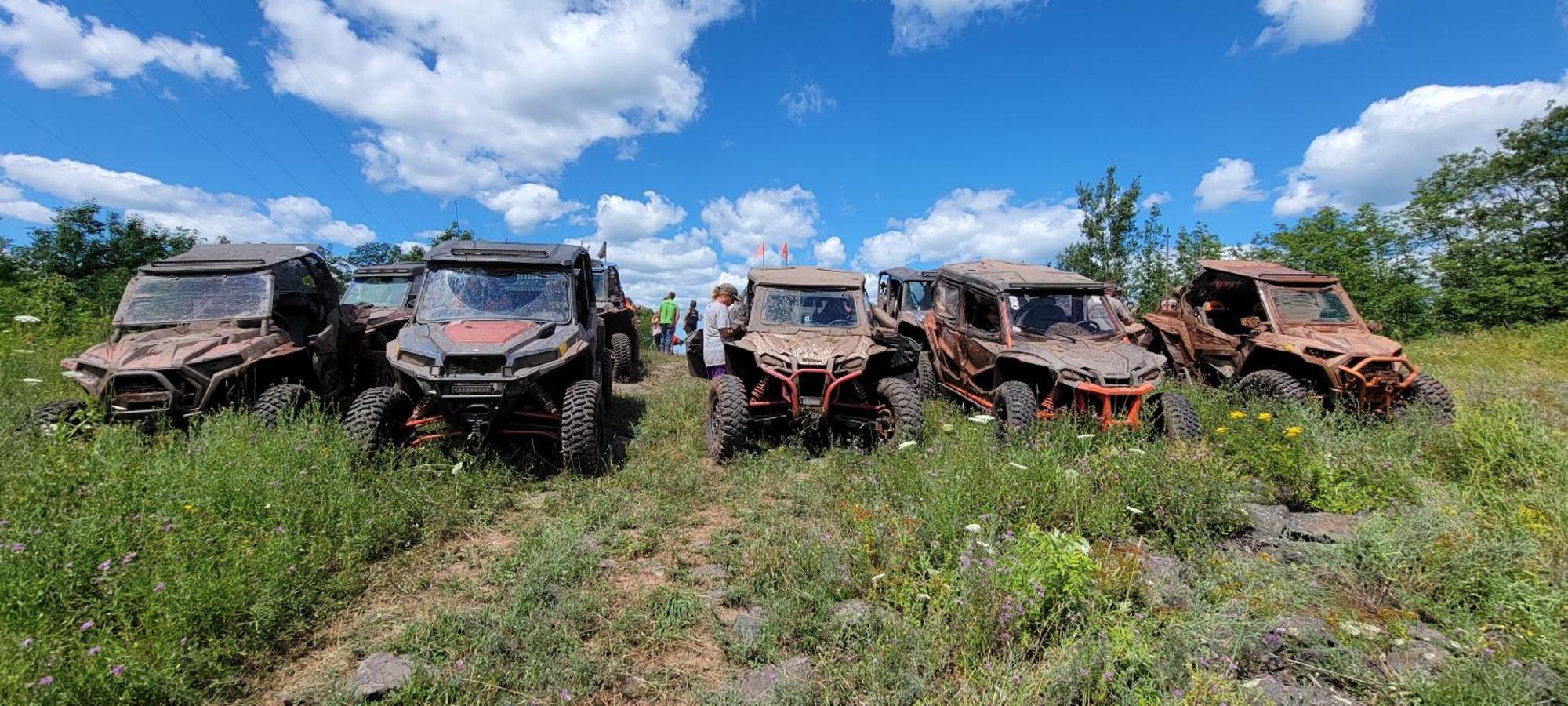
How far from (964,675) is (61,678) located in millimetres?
3325

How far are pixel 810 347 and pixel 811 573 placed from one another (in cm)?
303

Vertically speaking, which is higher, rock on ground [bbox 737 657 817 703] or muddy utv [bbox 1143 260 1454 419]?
muddy utv [bbox 1143 260 1454 419]

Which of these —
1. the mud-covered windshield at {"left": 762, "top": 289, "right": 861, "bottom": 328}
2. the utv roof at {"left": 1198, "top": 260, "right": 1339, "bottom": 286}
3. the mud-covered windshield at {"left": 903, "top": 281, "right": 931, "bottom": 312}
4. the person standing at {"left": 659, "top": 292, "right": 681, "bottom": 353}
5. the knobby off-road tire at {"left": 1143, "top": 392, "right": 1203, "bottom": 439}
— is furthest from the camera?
the person standing at {"left": 659, "top": 292, "right": 681, "bottom": 353}

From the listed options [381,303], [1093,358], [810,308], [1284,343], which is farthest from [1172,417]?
[381,303]

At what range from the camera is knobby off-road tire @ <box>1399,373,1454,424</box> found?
6.15 metres

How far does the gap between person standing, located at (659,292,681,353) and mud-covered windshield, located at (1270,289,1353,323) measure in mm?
10983

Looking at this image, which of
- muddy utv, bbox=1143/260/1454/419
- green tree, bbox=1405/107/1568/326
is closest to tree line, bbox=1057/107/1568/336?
green tree, bbox=1405/107/1568/326

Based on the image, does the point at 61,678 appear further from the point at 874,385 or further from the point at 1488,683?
the point at 874,385

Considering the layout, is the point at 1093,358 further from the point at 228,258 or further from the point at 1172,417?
the point at 228,258

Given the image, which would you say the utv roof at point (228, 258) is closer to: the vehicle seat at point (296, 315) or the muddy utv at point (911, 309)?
the vehicle seat at point (296, 315)

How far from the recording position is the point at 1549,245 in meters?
17.6

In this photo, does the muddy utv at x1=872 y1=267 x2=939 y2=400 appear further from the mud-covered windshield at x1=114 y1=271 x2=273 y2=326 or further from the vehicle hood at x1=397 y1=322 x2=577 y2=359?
the mud-covered windshield at x1=114 y1=271 x2=273 y2=326

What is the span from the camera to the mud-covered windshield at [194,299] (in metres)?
6.02

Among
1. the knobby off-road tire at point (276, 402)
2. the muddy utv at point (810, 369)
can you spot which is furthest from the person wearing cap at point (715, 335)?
the knobby off-road tire at point (276, 402)
